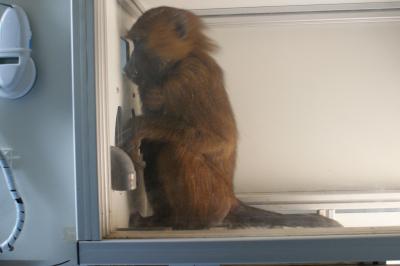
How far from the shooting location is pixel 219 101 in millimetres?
916

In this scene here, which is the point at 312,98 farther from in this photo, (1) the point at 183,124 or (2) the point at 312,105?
(1) the point at 183,124

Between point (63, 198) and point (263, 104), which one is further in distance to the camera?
point (263, 104)

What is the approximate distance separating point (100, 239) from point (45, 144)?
0.31 m

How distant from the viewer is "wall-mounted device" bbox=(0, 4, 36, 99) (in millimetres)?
819

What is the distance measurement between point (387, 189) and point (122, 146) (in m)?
0.69

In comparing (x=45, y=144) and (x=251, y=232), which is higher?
(x=45, y=144)

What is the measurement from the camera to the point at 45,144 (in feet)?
2.82

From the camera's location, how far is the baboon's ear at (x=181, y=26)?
0.92m

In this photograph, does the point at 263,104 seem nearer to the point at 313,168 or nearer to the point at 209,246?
the point at 313,168

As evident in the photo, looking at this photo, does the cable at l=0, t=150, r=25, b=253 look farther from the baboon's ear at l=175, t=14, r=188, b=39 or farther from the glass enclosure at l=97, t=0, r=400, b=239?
the baboon's ear at l=175, t=14, r=188, b=39

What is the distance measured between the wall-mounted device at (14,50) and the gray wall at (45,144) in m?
0.03

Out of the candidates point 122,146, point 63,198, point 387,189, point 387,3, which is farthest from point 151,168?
point 387,3

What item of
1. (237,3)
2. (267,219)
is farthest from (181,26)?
(267,219)

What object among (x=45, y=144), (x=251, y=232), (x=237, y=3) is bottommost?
(x=251, y=232)
